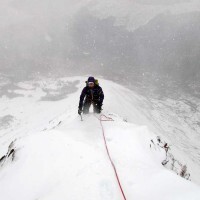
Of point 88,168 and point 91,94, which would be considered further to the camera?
point 91,94

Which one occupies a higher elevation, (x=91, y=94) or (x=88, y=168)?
(x=91, y=94)

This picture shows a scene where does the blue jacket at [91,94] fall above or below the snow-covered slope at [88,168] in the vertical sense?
above

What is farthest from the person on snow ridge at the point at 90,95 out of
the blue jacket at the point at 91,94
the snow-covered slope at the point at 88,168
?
the snow-covered slope at the point at 88,168

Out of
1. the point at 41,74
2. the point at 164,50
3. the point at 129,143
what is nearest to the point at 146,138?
the point at 129,143

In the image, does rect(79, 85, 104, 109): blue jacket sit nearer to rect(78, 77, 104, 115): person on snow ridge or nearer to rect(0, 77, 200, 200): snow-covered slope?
rect(78, 77, 104, 115): person on snow ridge

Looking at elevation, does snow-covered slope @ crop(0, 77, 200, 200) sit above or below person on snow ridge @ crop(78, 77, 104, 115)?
below

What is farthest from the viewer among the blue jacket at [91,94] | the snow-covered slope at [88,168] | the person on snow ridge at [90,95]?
the blue jacket at [91,94]

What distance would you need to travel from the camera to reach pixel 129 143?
8.93 metres

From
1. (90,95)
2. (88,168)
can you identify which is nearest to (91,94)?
(90,95)

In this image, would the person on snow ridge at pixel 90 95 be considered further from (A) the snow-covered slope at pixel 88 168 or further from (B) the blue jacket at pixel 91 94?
(A) the snow-covered slope at pixel 88 168

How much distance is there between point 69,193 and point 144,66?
31.8 m

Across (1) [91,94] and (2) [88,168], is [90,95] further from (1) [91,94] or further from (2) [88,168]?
(2) [88,168]

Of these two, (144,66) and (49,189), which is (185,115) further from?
(49,189)

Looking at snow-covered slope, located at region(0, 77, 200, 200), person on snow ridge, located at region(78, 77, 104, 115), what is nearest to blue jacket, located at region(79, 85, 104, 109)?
person on snow ridge, located at region(78, 77, 104, 115)
